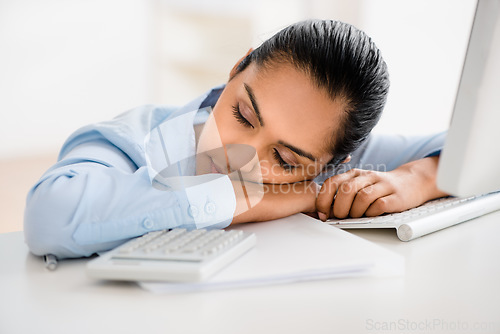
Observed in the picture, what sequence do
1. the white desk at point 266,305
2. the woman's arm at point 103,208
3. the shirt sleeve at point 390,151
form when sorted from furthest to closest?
the shirt sleeve at point 390,151
the woman's arm at point 103,208
the white desk at point 266,305

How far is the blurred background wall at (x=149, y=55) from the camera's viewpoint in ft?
7.93

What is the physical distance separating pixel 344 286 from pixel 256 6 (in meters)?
2.64

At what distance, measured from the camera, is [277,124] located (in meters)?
0.68

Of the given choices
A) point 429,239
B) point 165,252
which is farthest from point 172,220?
point 429,239

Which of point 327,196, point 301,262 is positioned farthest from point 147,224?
point 327,196

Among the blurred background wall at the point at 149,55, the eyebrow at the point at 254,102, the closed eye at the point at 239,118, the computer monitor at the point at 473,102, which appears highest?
the computer monitor at the point at 473,102

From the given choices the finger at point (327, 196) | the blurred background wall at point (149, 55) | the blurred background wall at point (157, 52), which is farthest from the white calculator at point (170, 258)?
the blurred background wall at point (157, 52)

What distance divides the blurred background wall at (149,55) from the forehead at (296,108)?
172 cm

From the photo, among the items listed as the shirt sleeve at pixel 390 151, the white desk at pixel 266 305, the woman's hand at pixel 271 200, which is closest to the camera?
the white desk at pixel 266 305

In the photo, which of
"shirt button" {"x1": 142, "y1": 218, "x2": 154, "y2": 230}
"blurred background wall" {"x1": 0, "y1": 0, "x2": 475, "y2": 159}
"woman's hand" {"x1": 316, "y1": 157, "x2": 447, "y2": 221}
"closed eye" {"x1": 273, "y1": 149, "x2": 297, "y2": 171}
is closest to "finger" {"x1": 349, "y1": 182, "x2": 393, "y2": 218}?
"woman's hand" {"x1": 316, "y1": 157, "x2": 447, "y2": 221}

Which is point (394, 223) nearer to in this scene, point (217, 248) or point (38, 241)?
point (217, 248)

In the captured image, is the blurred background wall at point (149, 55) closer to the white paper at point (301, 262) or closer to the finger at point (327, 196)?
the finger at point (327, 196)

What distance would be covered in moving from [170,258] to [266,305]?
10cm

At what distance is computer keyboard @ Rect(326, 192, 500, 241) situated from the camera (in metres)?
0.62
